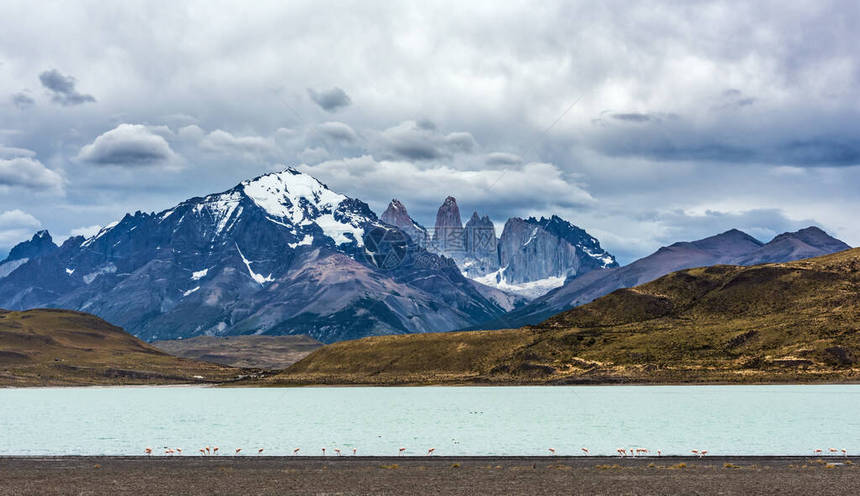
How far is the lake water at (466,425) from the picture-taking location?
75000 millimetres

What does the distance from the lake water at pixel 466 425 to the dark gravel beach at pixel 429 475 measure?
284 inches

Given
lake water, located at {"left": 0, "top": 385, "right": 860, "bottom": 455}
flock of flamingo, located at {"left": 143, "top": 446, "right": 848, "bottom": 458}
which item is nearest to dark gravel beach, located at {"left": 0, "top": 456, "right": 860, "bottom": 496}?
flock of flamingo, located at {"left": 143, "top": 446, "right": 848, "bottom": 458}

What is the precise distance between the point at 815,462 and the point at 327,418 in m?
73.3

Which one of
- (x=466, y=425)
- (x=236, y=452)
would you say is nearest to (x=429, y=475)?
(x=236, y=452)

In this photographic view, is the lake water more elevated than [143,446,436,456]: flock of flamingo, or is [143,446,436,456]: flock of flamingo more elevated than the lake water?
[143,446,436,456]: flock of flamingo

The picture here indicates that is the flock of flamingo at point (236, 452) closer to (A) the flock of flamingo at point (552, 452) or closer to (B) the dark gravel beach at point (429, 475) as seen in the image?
(A) the flock of flamingo at point (552, 452)

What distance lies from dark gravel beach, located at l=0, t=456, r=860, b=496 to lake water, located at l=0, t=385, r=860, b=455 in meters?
7.21

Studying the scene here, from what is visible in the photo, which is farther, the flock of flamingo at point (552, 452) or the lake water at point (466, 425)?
the lake water at point (466, 425)

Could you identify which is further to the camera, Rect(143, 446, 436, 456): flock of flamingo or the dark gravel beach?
Rect(143, 446, 436, 456): flock of flamingo

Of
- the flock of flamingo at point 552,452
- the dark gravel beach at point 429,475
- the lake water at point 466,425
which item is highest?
the dark gravel beach at point 429,475

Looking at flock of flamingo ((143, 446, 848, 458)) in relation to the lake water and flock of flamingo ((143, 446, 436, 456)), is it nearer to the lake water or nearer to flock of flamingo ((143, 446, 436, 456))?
flock of flamingo ((143, 446, 436, 456))

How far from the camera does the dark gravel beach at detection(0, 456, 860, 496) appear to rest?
47.3 metres

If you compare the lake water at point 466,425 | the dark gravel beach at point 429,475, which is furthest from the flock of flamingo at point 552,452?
the dark gravel beach at point 429,475

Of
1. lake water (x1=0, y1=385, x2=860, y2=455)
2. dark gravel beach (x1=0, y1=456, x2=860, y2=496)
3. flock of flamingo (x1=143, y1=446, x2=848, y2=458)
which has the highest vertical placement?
dark gravel beach (x1=0, y1=456, x2=860, y2=496)
